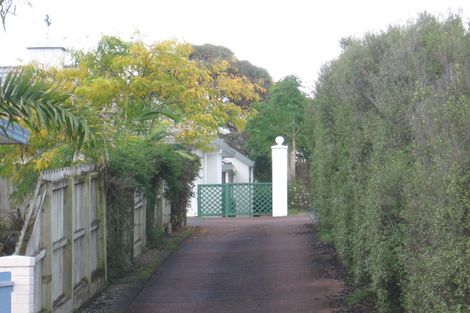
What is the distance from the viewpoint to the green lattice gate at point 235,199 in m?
31.4

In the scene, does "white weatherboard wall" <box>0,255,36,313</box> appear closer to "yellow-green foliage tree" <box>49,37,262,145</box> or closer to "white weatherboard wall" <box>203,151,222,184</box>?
"yellow-green foliage tree" <box>49,37,262,145</box>

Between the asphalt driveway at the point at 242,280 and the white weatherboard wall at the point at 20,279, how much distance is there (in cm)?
334

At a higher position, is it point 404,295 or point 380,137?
point 380,137

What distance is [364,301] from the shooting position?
11.0 metres

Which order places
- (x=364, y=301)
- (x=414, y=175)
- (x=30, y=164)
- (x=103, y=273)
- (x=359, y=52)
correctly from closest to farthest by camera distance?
(x=414, y=175)
(x=364, y=301)
(x=359, y=52)
(x=103, y=273)
(x=30, y=164)

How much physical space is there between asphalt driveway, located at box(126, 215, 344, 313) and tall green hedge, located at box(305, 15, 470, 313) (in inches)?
Answer: 38.1

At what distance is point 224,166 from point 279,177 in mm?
10513

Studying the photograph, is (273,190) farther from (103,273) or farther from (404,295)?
(404,295)

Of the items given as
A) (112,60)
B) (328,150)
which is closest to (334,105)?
(328,150)

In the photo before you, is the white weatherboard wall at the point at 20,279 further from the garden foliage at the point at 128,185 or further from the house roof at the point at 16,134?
the garden foliage at the point at 128,185

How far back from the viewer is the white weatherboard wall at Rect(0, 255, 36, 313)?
26.1 feet

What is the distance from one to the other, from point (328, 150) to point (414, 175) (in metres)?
6.48

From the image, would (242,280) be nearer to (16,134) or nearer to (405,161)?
(16,134)

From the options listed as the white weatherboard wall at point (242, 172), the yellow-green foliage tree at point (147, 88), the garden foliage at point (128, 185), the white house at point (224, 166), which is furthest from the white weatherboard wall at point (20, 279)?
the white weatherboard wall at point (242, 172)
